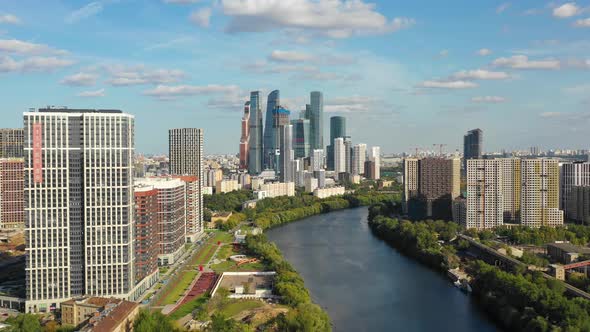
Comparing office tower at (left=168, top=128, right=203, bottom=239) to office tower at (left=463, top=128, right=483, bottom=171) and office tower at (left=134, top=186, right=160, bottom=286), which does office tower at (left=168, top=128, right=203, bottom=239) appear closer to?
office tower at (left=134, top=186, right=160, bottom=286)

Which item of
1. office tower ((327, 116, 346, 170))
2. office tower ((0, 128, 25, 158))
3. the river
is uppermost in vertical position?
office tower ((327, 116, 346, 170))

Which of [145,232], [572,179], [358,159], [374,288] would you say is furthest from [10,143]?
[358,159]

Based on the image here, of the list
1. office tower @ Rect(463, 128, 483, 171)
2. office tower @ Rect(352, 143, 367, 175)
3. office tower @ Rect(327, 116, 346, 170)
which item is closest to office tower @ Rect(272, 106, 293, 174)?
office tower @ Rect(352, 143, 367, 175)

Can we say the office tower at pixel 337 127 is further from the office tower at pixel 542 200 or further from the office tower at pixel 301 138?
the office tower at pixel 542 200

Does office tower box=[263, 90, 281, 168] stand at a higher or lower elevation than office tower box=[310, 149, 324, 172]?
higher

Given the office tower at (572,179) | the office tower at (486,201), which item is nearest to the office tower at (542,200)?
the office tower at (486,201)

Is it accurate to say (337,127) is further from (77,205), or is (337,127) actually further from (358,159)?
(77,205)

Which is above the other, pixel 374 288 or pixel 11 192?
pixel 11 192
